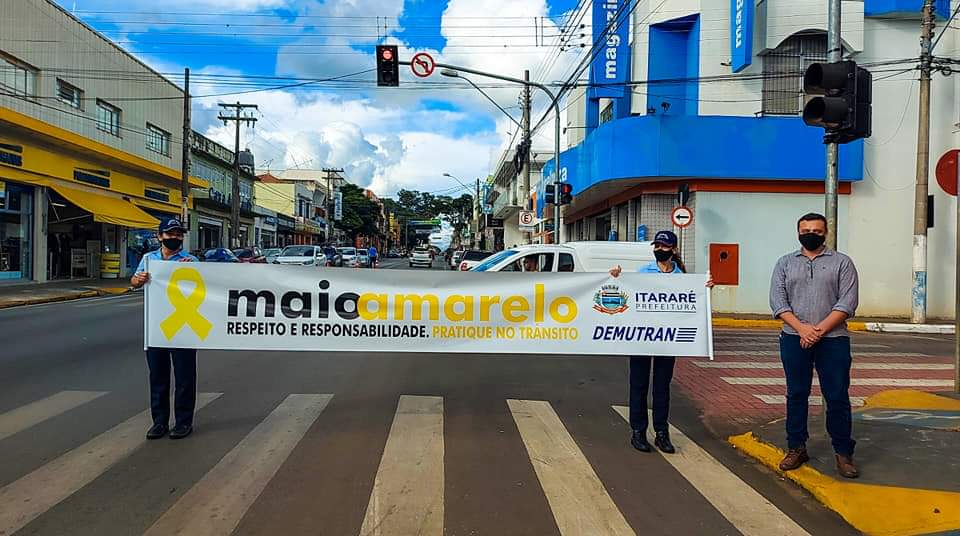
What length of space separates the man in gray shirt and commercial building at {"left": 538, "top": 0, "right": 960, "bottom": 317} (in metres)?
13.0

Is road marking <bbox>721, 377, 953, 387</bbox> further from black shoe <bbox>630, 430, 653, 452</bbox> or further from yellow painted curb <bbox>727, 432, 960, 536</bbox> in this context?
yellow painted curb <bbox>727, 432, 960, 536</bbox>

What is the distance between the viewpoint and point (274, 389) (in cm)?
759

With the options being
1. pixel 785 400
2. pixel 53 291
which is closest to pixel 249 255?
pixel 53 291

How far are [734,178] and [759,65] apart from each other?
3200 millimetres

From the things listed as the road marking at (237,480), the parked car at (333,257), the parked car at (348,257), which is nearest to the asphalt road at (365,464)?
the road marking at (237,480)

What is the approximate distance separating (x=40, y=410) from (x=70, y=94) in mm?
25094

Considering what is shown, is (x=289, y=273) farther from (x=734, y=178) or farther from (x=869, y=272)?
(x=869, y=272)

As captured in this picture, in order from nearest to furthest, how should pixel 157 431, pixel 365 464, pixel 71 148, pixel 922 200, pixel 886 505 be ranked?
pixel 886 505
pixel 365 464
pixel 157 431
pixel 922 200
pixel 71 148

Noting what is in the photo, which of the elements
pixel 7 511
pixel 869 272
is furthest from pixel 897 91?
pixel 7 511

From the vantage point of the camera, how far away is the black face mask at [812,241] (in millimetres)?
4934

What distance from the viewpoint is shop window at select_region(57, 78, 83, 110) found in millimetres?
25781

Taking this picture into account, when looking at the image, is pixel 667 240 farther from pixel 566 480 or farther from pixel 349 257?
pixel 349 257

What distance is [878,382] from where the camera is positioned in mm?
9023

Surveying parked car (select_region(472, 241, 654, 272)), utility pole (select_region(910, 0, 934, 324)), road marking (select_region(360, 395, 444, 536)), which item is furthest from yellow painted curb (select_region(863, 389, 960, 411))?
utility pole (select_region(910, 0, 934, 324))
